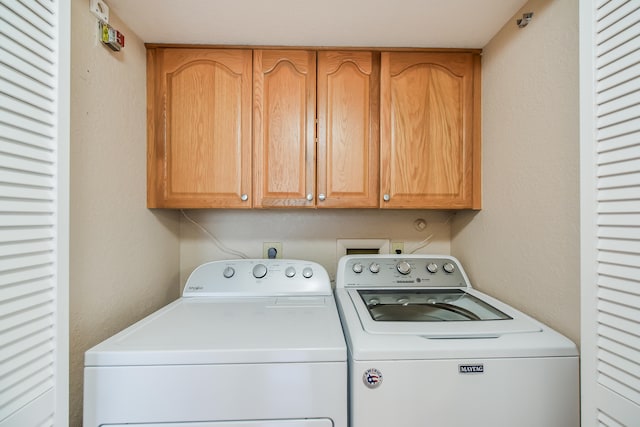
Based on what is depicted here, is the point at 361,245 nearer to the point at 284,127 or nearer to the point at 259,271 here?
the point at 259,271

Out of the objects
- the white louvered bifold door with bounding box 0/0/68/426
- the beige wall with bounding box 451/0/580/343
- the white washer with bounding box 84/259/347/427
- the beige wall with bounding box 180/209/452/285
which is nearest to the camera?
the white louvered bifold door with bounding box 0/0/68/426

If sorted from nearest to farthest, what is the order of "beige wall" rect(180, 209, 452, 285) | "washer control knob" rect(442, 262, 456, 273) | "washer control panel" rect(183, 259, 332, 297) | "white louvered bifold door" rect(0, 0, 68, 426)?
"white louvered bifold door" rect(0, 0, 68, 426) → "washer control panel" rect(183, 259, 332, 297) → "washer control knob" rect(442, 262, 456, 273) → "beige wall" rect(180, 209, 452, 285)

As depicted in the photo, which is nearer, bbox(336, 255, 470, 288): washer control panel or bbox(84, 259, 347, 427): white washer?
bbox(84, 259, 347, 427): white washer

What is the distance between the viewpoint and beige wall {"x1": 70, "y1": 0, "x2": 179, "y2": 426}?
969mm

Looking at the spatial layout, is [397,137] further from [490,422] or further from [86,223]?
[86,223]

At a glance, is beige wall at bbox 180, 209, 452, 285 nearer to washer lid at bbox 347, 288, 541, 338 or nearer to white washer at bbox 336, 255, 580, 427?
washer lid at bbox 347, 288, 541, 338

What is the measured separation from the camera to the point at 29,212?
2.17 feet

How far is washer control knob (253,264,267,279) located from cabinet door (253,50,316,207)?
320 mm

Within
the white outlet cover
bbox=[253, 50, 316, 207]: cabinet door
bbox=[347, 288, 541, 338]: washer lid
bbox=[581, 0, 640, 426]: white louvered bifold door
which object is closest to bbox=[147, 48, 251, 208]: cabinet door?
bbox=[253, 50, 316, 207]: cabinet door

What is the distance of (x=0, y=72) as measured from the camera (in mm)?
594

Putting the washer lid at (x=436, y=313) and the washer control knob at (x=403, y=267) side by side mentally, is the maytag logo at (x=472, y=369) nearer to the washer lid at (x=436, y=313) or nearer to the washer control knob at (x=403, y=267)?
the washer lid at (x=436, y=313)

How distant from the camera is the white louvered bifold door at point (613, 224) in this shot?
25.5 inches

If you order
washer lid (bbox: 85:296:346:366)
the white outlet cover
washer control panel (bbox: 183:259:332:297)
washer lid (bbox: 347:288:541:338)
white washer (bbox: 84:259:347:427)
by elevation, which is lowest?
white washer (bbox: 84:259:347:427)

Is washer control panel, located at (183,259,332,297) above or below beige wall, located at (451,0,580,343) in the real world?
below
